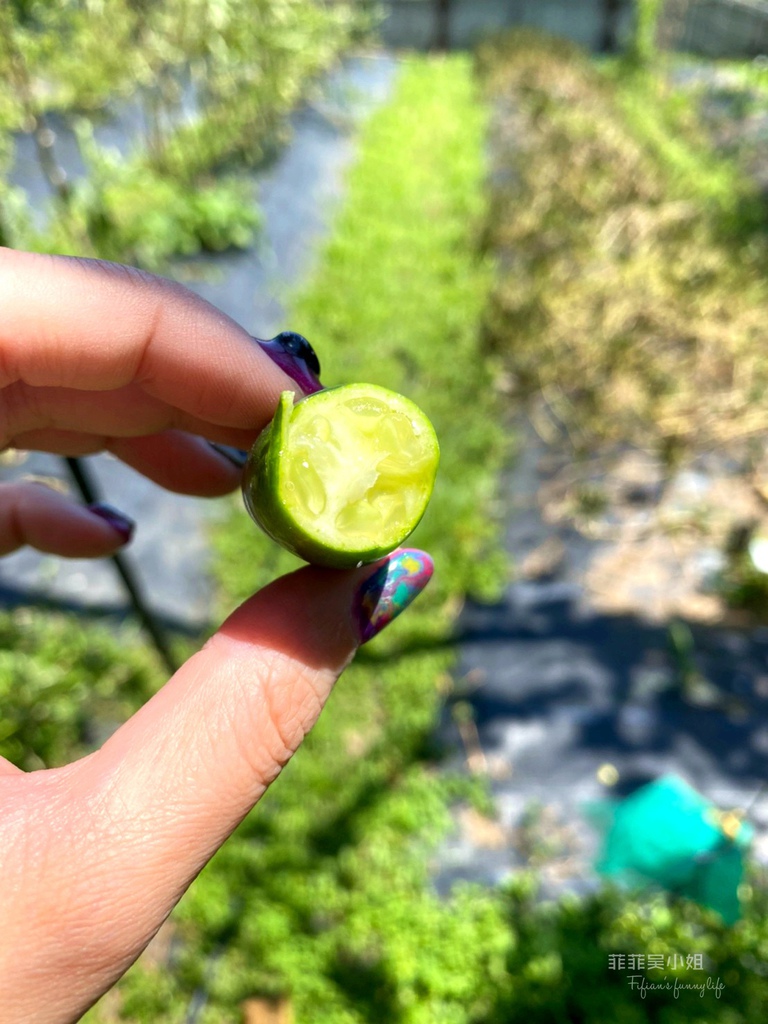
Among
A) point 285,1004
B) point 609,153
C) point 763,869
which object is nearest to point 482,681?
point 763,869

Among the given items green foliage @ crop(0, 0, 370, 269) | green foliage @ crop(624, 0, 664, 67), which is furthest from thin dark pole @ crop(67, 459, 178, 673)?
green foliage @ crop(624, 0, 664, 67)

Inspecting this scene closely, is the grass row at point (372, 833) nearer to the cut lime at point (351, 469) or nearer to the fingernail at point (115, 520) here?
the fingernail at point (115, 520)

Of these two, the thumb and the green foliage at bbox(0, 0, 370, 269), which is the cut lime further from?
the green foliage at bbox(0, 0, 370, 269)

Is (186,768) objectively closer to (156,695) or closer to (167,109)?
(156,695)

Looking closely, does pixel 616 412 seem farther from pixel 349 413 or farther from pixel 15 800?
pixel 15 800

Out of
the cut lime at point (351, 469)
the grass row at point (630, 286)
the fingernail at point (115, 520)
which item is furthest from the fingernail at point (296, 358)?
the grass row at point (630, 286)
